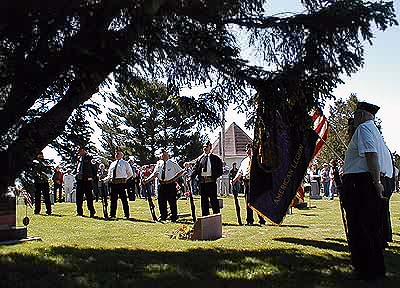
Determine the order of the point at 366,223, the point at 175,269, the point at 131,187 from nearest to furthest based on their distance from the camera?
the point at 366,223, the point at 175,269, the point at 131,187

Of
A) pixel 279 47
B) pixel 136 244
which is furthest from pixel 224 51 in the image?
pixel 136 244

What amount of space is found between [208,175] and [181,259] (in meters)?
6.31

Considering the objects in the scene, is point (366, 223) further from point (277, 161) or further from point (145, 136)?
point (145, 136)

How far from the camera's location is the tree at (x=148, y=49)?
22.1ft

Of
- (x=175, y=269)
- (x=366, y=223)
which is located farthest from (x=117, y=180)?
(x=366, y=223)

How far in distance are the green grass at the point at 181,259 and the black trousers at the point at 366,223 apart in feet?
0.81

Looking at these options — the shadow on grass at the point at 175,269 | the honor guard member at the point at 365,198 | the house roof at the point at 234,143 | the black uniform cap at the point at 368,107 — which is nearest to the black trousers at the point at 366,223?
the honor guard member at the point at 365,198

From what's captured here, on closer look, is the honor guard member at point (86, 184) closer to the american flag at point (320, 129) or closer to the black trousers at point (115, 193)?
the black trousers at point (115, 193)

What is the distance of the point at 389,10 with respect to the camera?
7.93 meters

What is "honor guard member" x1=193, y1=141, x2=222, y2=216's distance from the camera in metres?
14.2

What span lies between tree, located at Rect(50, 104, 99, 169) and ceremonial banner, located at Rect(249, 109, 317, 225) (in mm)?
2654

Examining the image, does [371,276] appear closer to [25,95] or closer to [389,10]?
[389,10]

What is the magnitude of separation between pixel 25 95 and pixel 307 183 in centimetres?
2556

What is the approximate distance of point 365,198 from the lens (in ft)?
22.2
